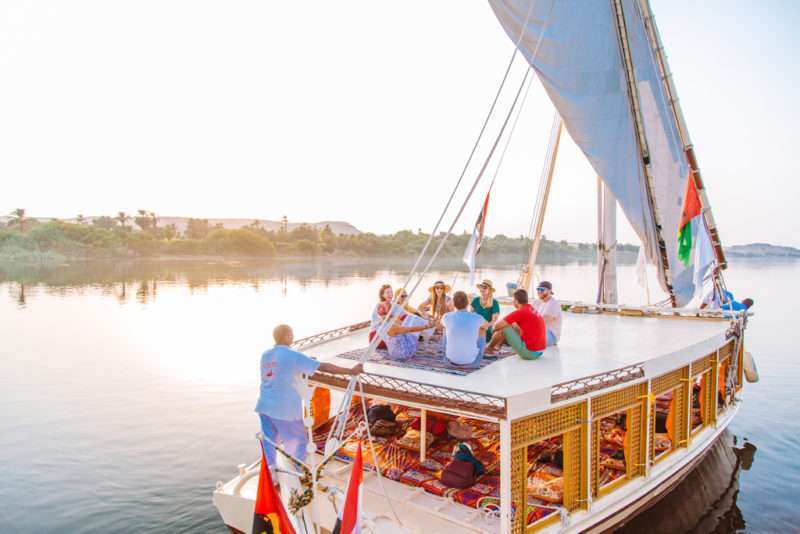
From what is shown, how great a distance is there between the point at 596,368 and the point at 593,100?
19.4 ft

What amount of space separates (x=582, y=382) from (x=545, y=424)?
751mm

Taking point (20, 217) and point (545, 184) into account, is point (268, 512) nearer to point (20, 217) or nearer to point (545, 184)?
point (545, 184)

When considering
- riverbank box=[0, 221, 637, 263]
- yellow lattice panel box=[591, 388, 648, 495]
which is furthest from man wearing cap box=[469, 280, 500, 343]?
riverbank box=[0, 221, 637, 263]

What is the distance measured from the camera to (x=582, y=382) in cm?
641

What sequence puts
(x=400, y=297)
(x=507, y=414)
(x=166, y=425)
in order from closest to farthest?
(x=507, y=414), (x=400, y=297), (x=166, y=425)

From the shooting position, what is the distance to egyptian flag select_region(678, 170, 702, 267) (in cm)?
1201

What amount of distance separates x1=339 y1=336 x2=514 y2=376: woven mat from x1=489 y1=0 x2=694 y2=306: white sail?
524 centimetres

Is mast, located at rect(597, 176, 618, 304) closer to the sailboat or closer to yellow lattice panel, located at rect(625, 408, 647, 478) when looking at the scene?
the sailboat

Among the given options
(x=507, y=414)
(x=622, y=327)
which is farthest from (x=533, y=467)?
(x=622, y=327)

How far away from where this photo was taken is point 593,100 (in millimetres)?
10867

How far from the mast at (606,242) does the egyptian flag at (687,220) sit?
221 cm

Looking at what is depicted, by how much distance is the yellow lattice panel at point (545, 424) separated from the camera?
5.72 meters

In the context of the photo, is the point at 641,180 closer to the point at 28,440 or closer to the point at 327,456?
the point at 327,456

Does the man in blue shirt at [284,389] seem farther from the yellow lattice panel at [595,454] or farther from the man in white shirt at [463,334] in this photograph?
the yellow lattice panel at [595,454]
